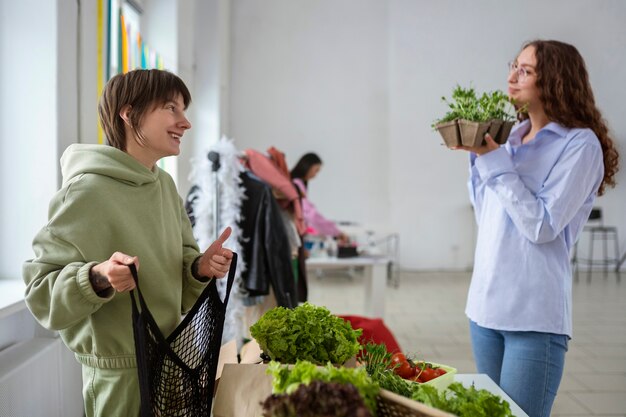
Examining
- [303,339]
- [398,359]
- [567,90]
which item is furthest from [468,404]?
[567,90]

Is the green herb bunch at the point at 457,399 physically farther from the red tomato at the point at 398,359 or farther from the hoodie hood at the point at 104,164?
the hoodie hood at the point at 104,164

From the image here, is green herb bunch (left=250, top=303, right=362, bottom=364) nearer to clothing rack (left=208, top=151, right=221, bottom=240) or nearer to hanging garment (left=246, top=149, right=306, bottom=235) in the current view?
clothing rack (left=208, top=151, right=221, bottom=240)

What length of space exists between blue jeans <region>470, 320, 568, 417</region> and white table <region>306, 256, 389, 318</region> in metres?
2.63

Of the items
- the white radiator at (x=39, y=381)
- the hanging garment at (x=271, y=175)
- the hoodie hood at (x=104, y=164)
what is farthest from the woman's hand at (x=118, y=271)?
the hanging garment at (x=271, y=175)

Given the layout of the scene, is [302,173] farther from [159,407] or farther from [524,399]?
[159,407]

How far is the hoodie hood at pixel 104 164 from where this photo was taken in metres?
1.24

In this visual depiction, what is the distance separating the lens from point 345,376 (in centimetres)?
93

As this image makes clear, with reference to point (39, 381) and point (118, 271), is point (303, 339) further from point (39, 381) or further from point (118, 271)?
point (39, 381)

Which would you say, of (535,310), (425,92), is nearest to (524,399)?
(535,310)

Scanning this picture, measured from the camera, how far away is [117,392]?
1.25 meters

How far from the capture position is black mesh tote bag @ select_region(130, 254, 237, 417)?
1036mm

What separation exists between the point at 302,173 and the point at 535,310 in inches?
158

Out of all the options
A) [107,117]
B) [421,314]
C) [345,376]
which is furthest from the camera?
[421,314]

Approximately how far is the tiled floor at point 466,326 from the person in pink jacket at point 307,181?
35.1 inches
